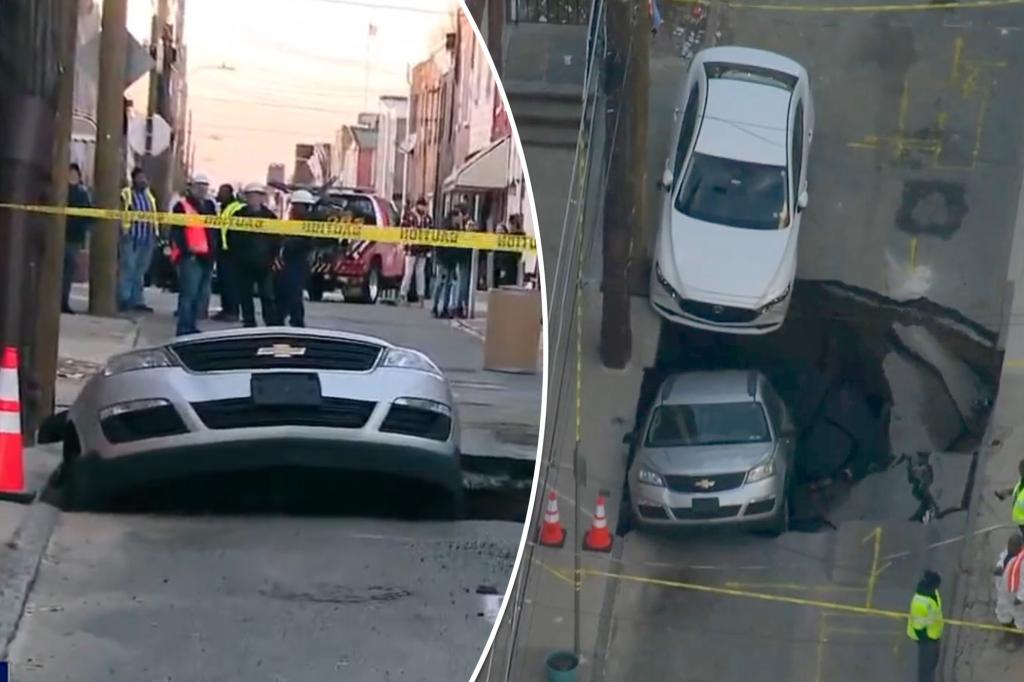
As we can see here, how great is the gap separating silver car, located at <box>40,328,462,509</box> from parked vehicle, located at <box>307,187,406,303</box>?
0.24 ft

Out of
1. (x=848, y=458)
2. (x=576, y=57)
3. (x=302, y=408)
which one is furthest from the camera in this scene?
(x=848, y=458)

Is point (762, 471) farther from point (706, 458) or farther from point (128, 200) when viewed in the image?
point (128, 200)

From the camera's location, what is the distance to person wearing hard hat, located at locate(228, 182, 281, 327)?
1758mm

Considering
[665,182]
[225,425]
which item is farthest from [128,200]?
[665,182]

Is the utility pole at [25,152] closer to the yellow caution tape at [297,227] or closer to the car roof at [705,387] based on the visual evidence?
the yellow caution tape at [297,227]

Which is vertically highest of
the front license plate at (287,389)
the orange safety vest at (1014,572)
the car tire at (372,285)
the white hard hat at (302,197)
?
the white hard hat at (302,197)

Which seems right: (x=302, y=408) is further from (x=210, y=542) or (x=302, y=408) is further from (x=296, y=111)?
(x=296, y=111)

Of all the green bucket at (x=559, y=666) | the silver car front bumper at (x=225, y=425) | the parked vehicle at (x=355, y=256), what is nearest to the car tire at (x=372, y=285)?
the parked vehicle at (x=355, y=256)

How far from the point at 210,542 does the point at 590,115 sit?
111 centimetres

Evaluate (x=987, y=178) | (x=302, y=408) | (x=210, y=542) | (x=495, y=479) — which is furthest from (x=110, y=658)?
(x=987, y=178)

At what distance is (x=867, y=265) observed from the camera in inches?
94.0

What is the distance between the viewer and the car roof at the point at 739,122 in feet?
7.55

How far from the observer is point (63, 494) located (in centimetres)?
178

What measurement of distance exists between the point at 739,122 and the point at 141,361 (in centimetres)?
126
